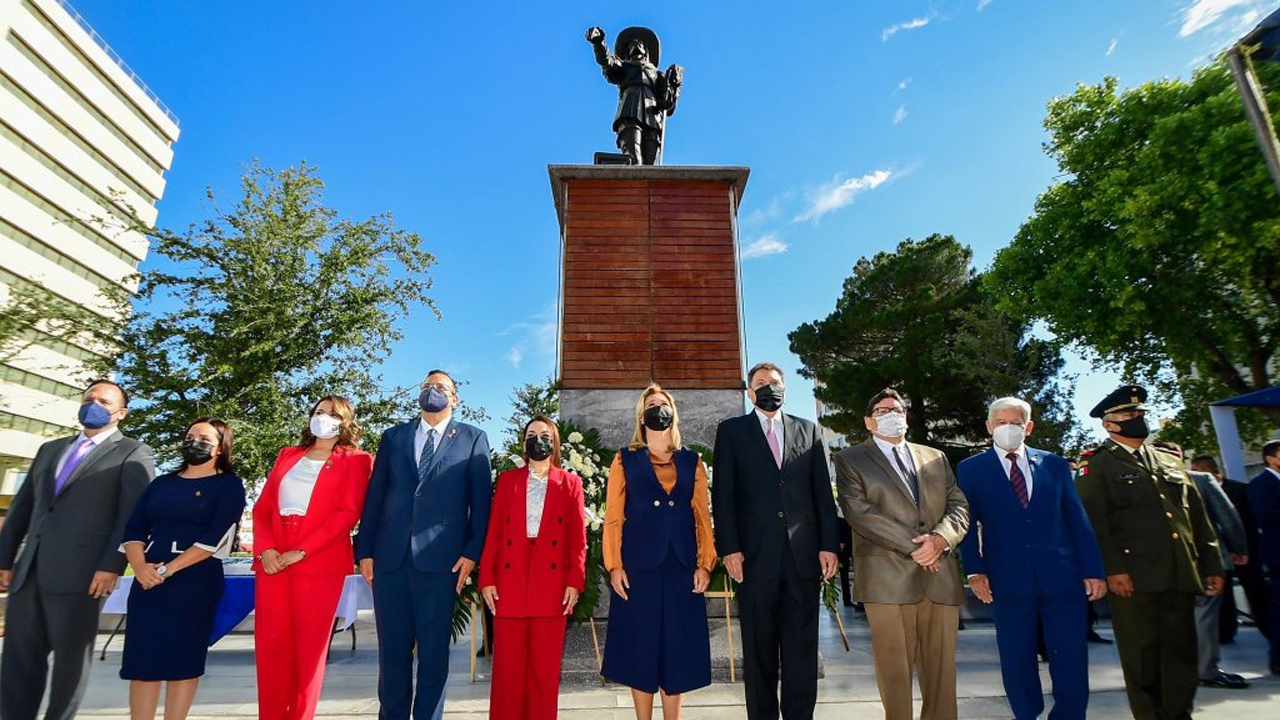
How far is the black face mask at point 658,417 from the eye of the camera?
3.95 m

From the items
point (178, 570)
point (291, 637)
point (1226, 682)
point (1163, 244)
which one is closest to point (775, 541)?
point (291, 637)

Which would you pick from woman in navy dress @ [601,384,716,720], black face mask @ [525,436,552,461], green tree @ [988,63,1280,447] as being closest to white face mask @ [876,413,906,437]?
woman in navy dress @ [601,384,716,720]

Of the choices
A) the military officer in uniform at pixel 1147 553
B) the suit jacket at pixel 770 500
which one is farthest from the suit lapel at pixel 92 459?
the military officer in uniform at pixel 1147 553

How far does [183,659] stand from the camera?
3631 millimetres

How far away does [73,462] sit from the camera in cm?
411

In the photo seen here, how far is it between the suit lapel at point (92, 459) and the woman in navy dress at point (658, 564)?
3371 mm

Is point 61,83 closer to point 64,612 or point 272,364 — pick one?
point 272,364

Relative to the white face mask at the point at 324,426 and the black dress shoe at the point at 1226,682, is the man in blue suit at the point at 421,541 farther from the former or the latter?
the black dress shoe at the point at 1226,682

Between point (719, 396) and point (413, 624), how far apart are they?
15.8 ft

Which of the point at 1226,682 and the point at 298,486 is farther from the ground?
the point at 298,486

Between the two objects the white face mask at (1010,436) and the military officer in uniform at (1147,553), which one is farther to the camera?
the white face mask at (1010,436)

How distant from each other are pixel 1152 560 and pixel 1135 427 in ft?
2.94

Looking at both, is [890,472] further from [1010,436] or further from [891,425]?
[1010,436]

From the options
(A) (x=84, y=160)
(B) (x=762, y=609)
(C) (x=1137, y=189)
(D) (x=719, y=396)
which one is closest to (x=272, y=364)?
(D) (x=719, y=396)
